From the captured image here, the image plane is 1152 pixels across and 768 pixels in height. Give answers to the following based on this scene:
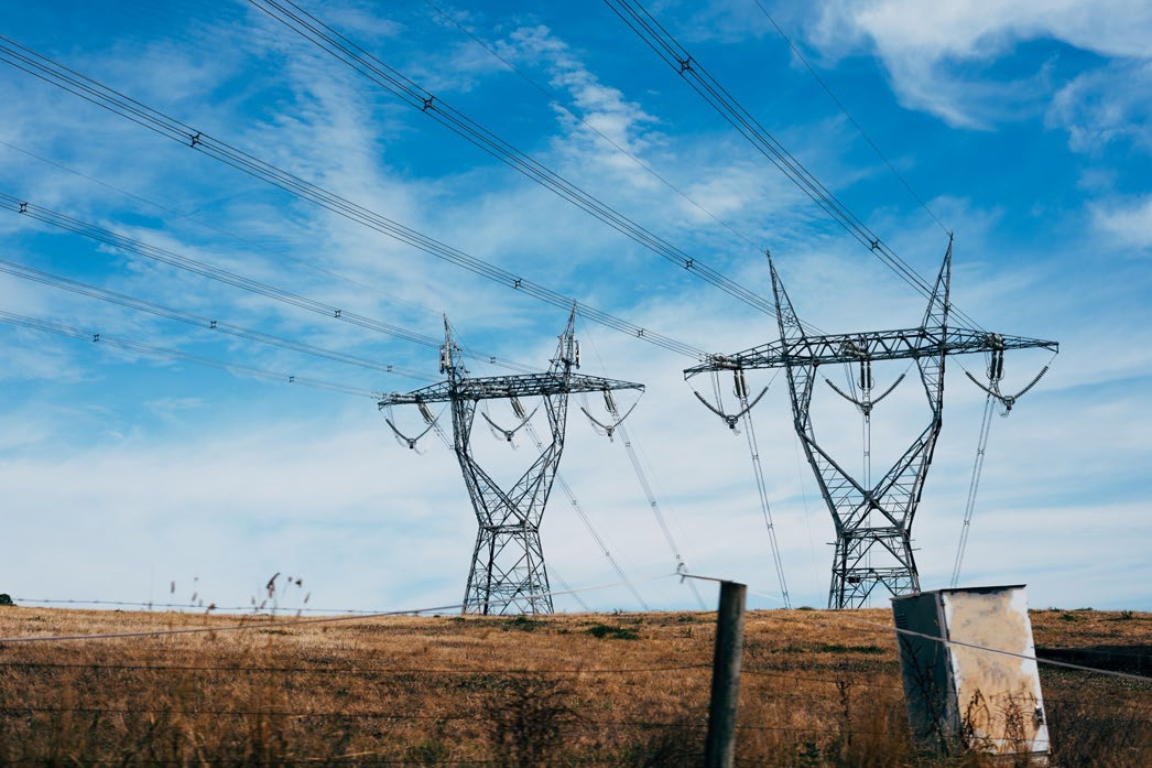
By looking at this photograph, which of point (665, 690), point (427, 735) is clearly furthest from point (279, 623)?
point (427, 735)

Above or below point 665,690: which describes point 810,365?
above

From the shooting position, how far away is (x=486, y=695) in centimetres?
1371

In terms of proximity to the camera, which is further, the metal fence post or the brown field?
→ the brown field

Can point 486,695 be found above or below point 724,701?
above

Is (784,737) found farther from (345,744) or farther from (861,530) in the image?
(861,530)

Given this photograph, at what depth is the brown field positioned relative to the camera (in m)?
6.84

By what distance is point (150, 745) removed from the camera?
6.38m

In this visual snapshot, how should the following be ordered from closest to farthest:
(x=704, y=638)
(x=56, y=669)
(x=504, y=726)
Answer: (x=504, y=726), (x=56, y=669), (x=704, y=638)

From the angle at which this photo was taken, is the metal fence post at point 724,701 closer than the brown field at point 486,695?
Yes

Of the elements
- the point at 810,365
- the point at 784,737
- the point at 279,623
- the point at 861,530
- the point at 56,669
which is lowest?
the point at 784,737

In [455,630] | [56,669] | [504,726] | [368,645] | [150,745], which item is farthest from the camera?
[455,630]

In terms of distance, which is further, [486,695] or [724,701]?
[486,695]

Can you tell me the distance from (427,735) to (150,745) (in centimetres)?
462

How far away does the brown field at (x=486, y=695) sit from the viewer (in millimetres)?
6840
